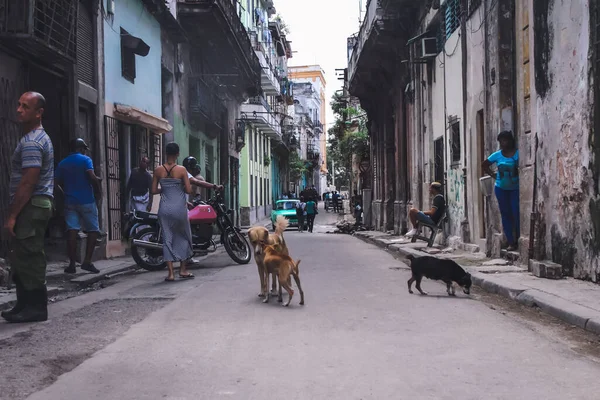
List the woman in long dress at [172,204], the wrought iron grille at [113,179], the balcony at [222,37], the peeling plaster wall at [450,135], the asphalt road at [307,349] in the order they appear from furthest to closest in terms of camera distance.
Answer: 1. the balcony at [222,37]
2. the peeling plaster wall at [450,135]
3. the wrought iron grille at [113,179]
4. the woman in long dress at [172,204]
5. the asphalt road at [307,349]

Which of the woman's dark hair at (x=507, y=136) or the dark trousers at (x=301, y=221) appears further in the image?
the dark trousers at (x=301, y=221)

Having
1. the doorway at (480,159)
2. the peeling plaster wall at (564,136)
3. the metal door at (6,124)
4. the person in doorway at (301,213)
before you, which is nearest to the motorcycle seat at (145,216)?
the metal door at (6,124)

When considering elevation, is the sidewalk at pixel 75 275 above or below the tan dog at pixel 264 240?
below

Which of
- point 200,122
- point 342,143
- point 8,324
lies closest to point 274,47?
point 342,143

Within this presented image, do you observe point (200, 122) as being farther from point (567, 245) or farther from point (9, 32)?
point (567, 245)

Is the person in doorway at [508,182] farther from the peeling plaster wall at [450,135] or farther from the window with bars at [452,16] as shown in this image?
the window with bars at [452,16]

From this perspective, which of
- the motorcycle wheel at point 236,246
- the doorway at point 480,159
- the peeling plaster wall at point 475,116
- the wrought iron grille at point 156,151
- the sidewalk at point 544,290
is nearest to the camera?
the sidewalk at point 544,290

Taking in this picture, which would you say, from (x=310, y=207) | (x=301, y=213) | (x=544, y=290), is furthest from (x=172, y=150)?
(x=301, y=213)

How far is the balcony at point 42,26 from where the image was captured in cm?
912

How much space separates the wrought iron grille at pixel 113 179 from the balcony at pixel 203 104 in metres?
7.69

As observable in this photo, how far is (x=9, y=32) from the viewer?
29.8 feet

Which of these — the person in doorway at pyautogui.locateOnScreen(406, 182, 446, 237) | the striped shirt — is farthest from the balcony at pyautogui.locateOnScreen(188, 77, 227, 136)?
the striped shirt

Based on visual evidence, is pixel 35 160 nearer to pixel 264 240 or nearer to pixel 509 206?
pixel 264 240

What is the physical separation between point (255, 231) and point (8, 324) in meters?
2.44
